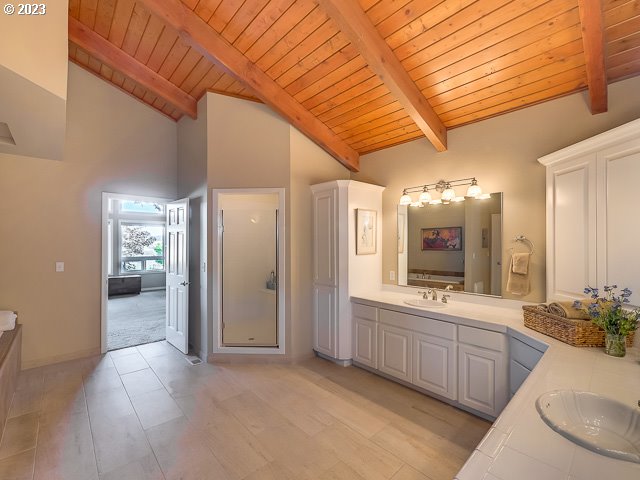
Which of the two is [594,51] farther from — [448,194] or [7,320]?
[7,320]

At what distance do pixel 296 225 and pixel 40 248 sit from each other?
2949mm

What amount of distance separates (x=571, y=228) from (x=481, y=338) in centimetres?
102

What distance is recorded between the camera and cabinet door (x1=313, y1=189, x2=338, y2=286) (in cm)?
340

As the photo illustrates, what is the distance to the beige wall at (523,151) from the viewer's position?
2.23 meters

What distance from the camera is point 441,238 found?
315 centimetres

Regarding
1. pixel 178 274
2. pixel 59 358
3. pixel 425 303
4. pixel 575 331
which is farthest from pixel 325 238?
pixel 59 358

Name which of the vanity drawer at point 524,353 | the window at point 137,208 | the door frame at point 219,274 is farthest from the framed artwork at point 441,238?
the window at point 137,208

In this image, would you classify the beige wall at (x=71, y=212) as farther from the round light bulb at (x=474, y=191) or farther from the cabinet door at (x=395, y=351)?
the round light bulb at (x=474, y=191)

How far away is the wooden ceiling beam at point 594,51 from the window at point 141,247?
975cm

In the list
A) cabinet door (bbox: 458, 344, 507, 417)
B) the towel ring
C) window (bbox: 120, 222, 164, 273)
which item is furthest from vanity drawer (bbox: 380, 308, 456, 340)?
window (bbox: 120, 222, 164, 273)

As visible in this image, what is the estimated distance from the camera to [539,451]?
0.87m

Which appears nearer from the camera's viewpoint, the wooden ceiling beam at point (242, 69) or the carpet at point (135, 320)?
the wooden ceiling beam at point (242, 69)

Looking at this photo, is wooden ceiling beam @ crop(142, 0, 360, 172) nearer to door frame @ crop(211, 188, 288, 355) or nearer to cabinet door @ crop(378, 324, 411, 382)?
door frame @ crop(211, 188, 288, 355)

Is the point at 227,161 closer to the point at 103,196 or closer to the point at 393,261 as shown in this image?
the point at 103,196
